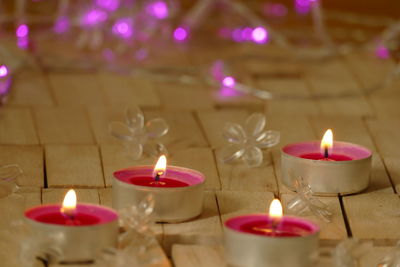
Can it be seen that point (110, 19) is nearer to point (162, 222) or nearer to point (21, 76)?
point (21, 76)

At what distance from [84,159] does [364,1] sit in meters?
2.31

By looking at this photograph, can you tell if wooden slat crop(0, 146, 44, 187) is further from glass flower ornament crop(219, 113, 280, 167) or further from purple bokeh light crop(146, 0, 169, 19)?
purple bokeh light crop(146, 0, 169, 19)

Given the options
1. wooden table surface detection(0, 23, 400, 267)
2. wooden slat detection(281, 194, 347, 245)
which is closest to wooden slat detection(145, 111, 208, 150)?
wooden table surface detection(0, 23, 400, 267)

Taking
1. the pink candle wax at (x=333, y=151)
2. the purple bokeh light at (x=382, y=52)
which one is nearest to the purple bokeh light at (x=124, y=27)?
the purple bokeh light at (x=382, y=52)

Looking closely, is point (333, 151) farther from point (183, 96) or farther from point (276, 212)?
point (183, 96)

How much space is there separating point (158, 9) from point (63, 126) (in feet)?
3.20

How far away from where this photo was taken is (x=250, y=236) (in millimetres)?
1202

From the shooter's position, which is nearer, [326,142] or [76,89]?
[326,142]

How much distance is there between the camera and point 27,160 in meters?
1.70

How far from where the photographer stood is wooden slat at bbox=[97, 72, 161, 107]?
2230 millimetres

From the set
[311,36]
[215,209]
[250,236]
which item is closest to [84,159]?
Answer: [215,209]

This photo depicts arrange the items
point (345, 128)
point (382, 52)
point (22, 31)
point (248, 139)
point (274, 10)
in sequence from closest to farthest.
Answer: point (248, 139) → point (345, 128) → point (22, 31) → point (382, 52) → point (274, 10)

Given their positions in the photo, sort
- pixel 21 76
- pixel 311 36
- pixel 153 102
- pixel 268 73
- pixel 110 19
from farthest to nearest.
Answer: pixel 311 36
pixel 110 19
pixel 268 73
pixel 21 76
pixel 153 102

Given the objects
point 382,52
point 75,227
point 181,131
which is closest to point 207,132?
point 181,131
